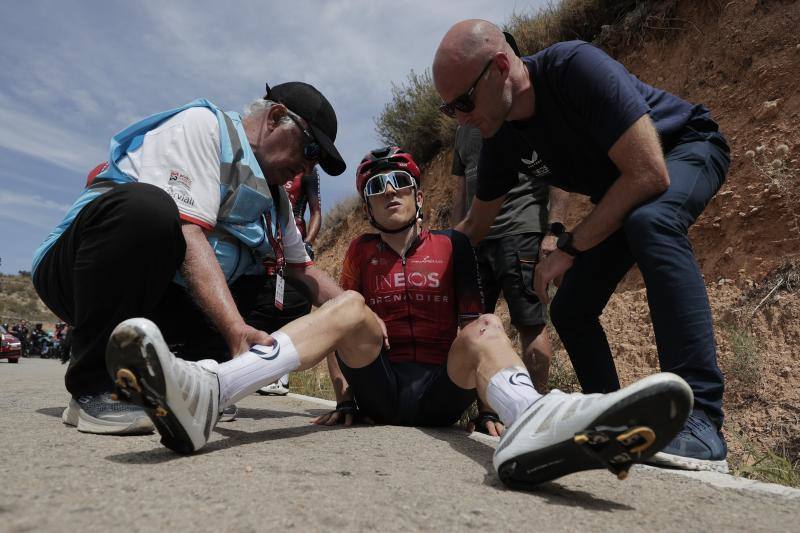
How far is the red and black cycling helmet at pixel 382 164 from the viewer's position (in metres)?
3.42

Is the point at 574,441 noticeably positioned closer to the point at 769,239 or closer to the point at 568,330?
the point at 568,330

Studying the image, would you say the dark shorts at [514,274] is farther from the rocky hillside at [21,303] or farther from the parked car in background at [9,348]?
the rocky hillside at [21,303]

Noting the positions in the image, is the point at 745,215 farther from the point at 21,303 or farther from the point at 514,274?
the point at 21,303

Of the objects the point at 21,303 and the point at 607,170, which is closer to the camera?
the point at 607,170

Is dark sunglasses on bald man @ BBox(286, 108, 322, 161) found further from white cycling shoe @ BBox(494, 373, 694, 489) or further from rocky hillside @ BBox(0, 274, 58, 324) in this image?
rocky hillside @ BBox(0, 274, 58, 324)

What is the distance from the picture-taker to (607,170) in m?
2.73

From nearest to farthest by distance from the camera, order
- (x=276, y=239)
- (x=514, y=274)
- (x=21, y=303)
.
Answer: (x=276, y=239) → (x=514, y=274) → (x=21, y=303)

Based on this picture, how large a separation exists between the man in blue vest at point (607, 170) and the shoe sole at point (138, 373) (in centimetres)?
165

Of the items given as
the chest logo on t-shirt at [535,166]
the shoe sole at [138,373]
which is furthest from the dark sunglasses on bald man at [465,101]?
the shoe sole at [138,373]

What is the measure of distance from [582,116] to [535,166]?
0.50m

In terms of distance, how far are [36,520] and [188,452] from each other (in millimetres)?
725

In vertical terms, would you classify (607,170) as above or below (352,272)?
above

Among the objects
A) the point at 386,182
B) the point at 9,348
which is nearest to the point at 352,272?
the point at 386,182

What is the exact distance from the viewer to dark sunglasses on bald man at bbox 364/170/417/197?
11.1 feet
